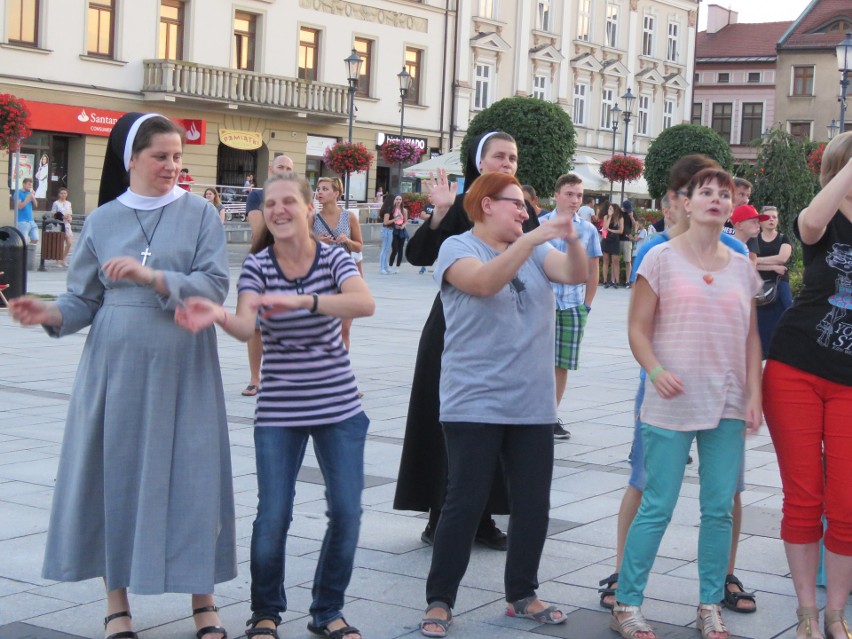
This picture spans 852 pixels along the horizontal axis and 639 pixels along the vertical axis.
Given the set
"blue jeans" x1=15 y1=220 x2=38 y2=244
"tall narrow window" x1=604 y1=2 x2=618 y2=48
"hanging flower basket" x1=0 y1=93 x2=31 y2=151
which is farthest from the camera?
"tall narrow window" x1=604 y1=2 x2=618 y2=48

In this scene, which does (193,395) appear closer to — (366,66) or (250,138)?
(250,138)

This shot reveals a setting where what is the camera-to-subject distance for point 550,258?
4.62 m

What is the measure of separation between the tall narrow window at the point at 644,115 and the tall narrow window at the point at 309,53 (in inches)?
739

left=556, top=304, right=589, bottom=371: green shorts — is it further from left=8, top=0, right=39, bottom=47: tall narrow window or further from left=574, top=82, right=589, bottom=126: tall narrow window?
left=574, top=82, right=589, bottom=126: tall narrow window

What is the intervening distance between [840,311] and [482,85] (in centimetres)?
4404

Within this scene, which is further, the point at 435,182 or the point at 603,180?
the point at 603,180

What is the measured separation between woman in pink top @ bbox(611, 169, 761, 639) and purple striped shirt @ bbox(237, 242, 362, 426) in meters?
1.06

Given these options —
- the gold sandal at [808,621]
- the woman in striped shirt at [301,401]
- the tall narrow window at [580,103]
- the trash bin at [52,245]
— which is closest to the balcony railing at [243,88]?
the tall narrow window at [580,103]

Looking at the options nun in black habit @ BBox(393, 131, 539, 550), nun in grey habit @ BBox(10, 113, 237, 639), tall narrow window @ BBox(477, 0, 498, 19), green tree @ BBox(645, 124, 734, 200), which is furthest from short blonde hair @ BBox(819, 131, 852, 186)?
tall narrow window @ BBox(477, 0, 498, 19)

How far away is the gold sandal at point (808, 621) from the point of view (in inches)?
177

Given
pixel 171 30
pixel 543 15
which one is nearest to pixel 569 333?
pixel 171 30

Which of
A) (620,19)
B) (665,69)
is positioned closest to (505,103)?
(620,19)

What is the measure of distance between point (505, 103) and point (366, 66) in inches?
442

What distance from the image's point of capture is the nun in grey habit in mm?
4230
